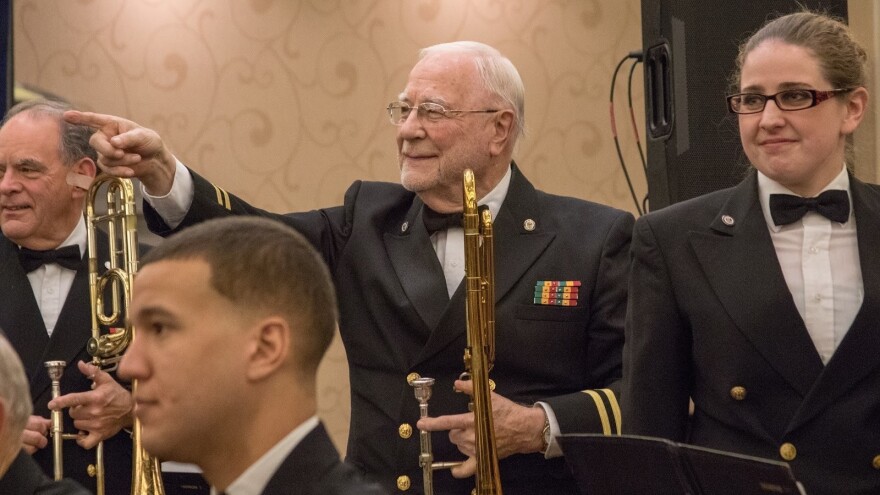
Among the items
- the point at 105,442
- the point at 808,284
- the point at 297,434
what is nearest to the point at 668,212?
the point at 808,284

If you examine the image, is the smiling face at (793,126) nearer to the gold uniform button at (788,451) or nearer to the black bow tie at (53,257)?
the gold uniform button at (788,451)

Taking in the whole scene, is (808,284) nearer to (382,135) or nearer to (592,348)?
(592,348)

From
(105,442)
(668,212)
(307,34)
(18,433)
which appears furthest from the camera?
(307,34)

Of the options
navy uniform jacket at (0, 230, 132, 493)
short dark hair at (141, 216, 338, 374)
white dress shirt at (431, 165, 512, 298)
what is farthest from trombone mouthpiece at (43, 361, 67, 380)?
short dark hair at (141, 216, 338, 374)

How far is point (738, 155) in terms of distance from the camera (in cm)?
346

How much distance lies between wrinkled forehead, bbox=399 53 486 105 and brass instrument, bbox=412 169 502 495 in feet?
1.43

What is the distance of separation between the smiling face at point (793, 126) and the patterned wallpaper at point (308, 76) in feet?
8.26

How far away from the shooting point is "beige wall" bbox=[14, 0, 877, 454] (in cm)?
500

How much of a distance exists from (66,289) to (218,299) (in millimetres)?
1800

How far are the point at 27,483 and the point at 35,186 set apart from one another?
1.48 metres

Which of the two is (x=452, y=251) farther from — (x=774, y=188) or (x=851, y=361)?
(x=851, y=361)

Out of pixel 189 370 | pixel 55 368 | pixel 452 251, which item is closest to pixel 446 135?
pixel 452 251

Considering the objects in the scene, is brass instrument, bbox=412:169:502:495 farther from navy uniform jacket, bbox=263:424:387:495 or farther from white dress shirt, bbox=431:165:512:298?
navy uniform jacket, bbox=263:424:387:495

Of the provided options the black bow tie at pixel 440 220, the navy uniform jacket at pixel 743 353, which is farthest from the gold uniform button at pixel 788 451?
the black bow tie at pixel 440 220
